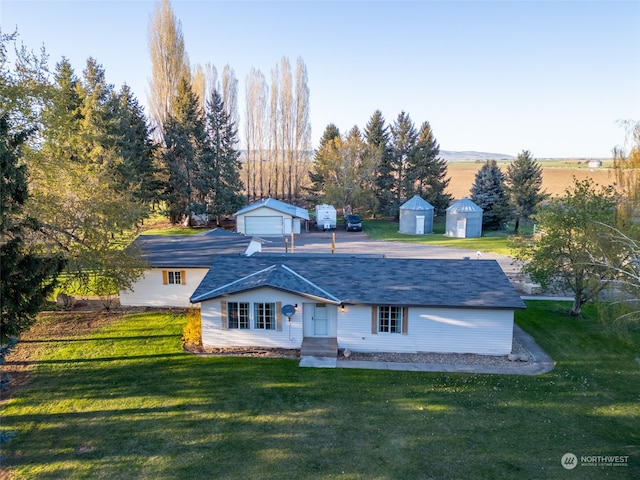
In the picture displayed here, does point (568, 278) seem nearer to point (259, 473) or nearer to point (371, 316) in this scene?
point (371, 316)

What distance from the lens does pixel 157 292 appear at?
20.2 m

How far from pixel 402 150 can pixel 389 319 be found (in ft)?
131

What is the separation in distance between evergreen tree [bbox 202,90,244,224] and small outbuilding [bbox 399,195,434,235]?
17535 mm

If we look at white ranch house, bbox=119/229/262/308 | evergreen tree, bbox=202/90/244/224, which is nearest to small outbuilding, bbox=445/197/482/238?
evergreen tree, bbox=202/90/244/224

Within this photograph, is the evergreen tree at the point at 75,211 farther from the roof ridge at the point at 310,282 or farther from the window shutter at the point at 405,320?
the window shutter at the point at 405,320

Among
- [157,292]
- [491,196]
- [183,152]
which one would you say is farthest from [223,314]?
[491,196]

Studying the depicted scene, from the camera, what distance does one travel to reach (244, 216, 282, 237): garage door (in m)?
40.3

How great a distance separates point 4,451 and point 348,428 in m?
8.35

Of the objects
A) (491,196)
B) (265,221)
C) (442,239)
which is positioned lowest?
(442,239)

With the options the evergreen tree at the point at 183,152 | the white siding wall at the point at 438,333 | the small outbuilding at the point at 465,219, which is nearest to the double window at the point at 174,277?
the white siding wall at the point at 438,333

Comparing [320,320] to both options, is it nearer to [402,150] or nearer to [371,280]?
[371,280]

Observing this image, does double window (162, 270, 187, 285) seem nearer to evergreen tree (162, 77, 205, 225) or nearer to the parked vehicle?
evergreen tree (162, 77, 205, 225)

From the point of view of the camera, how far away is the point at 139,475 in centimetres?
927

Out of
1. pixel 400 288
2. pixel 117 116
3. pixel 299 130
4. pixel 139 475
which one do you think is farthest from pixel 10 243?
pixel 299 130
